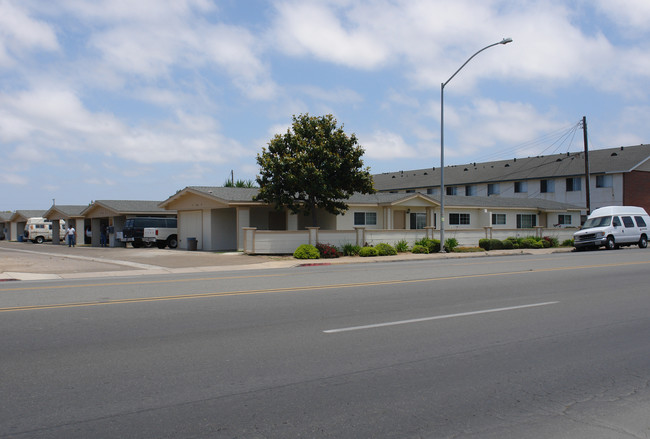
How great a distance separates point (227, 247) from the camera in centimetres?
3409

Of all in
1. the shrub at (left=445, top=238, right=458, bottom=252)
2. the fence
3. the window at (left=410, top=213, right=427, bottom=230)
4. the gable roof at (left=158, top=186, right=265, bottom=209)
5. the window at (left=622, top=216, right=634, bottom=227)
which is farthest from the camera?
the window at (left=410, top=213, right=427, bottom=230)

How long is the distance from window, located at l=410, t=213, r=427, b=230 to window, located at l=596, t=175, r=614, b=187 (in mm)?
21342

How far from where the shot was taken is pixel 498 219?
140 feet

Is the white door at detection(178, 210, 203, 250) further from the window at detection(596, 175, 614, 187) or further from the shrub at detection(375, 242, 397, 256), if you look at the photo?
the window at detection(596, 175, 614, 187)

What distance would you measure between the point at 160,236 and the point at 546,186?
3687 centimetres

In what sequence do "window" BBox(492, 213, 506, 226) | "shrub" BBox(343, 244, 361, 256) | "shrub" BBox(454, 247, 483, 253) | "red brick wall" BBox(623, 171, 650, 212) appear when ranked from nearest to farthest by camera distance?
"shrub" BBox(343, 244, 361, 256)
"shrub" BBox(454, 247, 483, 253)
"window" BBox(492, 213, 506, 226)
"red brick wall" BBox(623, 171, 650, 212)

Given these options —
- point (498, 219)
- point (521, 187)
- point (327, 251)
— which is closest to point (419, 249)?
point (327, 251)

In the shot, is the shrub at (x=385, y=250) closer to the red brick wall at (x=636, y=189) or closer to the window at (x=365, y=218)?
the window at (x=365, y=218)

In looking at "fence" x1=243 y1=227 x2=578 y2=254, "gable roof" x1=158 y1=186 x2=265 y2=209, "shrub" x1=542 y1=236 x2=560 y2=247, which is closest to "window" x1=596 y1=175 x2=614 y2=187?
"shrub" x1=542 y1=236 x2=560 y2=247

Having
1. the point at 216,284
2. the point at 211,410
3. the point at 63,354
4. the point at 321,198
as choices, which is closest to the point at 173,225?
the point at 321,198

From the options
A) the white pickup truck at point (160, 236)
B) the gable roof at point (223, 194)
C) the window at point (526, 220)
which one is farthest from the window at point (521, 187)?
the white pickup truck at point (160, 236)

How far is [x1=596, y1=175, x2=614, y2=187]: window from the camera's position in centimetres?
4900

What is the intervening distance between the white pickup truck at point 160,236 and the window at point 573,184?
3643 cm

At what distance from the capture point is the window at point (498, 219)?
42.4 metres
